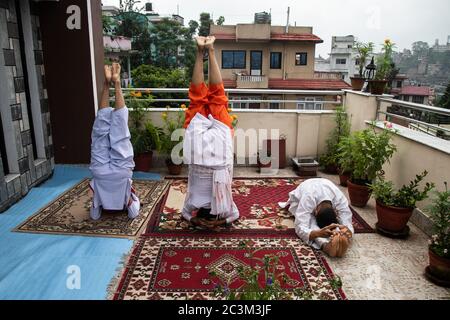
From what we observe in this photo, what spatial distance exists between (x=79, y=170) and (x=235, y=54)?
11280 millimetres

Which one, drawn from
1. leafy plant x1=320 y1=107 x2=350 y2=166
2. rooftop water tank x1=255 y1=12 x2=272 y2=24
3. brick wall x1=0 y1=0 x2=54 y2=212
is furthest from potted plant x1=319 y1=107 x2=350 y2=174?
rooftop water tank x1=255 y1=12 x2=272 y2=24

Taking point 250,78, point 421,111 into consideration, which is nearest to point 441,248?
point 421,111

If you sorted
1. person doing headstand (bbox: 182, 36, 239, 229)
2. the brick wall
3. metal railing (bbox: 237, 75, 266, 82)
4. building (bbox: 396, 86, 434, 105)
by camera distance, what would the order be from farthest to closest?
building (bbox: 396, 86, 434, 105) < metal railing (bbox: 237, 75, 266, 82) < the brick wall < person doing headstand (bbox: 182, 36, 239, 229)

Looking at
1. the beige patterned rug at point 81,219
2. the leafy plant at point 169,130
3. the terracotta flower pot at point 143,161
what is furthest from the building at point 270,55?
the beige patterned rug at point 81,219

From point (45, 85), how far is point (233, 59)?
11148 mm

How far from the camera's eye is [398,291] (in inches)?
100

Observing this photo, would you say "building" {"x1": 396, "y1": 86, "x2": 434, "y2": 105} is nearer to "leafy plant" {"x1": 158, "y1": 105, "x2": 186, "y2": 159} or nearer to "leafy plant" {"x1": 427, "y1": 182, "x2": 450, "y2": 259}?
"leafy plant" {"x1": 158, "y1": 105, "x2": 186, "y2": 159}

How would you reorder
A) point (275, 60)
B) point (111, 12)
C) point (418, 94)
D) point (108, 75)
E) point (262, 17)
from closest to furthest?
point (108, 75)
point (275, 60)
point (262, 17)
point (111, 12)
point (418, 94)

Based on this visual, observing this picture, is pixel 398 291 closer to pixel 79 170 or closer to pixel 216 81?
pixel 216 81

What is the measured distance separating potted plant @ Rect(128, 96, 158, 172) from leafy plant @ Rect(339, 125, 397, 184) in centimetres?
273

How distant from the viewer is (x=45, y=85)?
4672mm

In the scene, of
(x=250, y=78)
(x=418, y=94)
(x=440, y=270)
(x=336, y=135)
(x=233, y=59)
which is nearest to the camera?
(x=440, y=270)

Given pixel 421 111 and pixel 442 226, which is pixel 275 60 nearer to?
pixel 421 111

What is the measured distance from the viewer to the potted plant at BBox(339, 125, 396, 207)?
3.84 m
